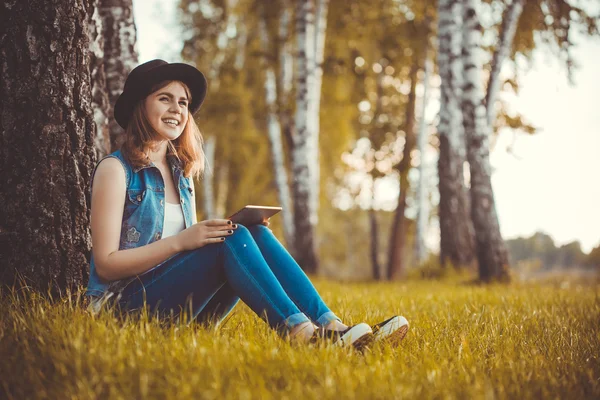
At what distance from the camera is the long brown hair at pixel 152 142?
10.3 feet

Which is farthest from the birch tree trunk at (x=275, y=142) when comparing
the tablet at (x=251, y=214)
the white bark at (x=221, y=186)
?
Result: the tablet at (x=251, y=214)

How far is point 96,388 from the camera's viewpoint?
2.07m

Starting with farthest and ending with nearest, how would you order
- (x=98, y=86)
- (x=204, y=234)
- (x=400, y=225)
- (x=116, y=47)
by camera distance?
(x=400, y=225)
(x=116, y=47)
(x=98, y=86)
(x=204, y=234)

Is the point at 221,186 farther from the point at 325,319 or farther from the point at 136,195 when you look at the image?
the point at 325,319

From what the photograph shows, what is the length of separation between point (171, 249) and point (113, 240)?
0.99ft

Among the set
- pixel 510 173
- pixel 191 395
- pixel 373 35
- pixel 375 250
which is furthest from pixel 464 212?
pixel 191 395

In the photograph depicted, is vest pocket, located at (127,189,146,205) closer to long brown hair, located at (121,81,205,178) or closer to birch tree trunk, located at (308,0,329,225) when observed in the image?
long brown hair, located at (121,81,205,178)

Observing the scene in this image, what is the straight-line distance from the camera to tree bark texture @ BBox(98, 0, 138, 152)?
497 cm

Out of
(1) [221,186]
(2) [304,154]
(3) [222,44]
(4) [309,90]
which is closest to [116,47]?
(2) [304,154]

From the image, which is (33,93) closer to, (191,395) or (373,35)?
(191,395)

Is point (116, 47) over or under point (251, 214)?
over

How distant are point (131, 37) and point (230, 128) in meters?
11.7

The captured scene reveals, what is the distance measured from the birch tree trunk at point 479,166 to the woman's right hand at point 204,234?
6.47m

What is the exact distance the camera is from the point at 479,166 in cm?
855
